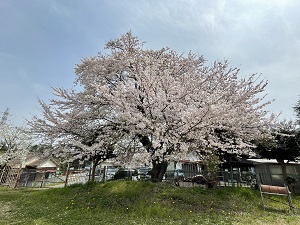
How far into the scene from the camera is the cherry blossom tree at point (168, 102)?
5.57 m

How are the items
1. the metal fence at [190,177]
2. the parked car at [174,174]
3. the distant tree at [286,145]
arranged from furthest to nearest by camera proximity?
the parked car at [174,174] → the distant tree at [286,145] → the metal fence at [190,177]

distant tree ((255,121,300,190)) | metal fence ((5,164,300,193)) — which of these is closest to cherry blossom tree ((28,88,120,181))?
metal fence ((5,164,300,193))

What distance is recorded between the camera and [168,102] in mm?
5742

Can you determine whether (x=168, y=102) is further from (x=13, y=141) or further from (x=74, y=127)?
(x=13, y=141)

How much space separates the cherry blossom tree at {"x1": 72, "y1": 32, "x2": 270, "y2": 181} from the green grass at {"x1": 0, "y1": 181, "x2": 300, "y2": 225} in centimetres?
138

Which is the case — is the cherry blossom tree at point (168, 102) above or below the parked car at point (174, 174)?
above

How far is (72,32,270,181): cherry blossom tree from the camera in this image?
219 inches

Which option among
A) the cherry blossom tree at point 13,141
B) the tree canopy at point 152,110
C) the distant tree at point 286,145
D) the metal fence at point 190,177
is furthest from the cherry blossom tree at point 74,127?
the cherry blossom tree at point 13,141

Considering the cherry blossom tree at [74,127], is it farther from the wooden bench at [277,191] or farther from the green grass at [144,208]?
the wooden bench at [277,191]

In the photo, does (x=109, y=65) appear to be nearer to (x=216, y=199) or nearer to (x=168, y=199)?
(x=168, y=199)

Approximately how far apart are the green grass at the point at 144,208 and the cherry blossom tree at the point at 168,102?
138 cm

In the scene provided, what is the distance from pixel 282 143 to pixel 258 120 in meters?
4.42

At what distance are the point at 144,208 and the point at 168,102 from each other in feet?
11.4

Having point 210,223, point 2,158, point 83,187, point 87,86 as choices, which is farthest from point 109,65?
point 2,158
